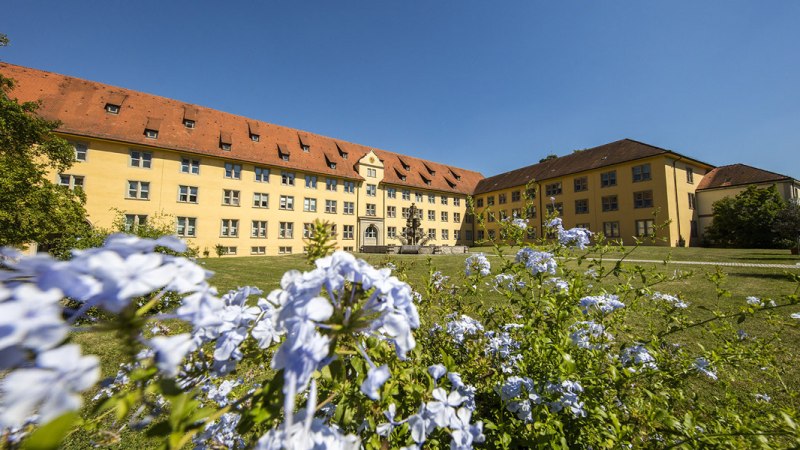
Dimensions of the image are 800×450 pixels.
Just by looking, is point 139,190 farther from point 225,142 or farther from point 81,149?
point 225,142

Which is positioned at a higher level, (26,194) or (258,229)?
(26,194)

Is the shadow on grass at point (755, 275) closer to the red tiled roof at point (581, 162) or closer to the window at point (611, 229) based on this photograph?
the window at point (611, 229)

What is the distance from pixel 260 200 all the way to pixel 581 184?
32.1m

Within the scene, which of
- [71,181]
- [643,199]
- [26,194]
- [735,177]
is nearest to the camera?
[26,194]

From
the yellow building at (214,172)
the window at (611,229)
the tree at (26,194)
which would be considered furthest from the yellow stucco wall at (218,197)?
the window at (611,229)

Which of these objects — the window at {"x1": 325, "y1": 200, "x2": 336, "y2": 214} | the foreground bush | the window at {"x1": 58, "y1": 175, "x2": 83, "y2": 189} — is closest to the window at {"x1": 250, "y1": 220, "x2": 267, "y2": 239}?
the window at {"x1": 325, "y1": 200, "x2": 336, "y2": 214}

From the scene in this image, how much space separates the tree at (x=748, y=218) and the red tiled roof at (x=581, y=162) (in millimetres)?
5350

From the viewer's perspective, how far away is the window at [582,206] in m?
32.1

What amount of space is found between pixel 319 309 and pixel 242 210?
28432mm

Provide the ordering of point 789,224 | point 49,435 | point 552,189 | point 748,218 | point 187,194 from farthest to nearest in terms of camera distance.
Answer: point 552,189 < point 748,218 < point 187,194 < point 789,224 < point 49,435

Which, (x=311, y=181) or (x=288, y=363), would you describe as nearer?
(x=288, y=363)

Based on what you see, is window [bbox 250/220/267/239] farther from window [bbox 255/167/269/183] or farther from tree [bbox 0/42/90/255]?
tree [bbox 0/42/90/255]

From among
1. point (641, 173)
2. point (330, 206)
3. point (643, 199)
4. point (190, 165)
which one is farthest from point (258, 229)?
point (641, 173)

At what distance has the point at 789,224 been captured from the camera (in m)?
20.7
